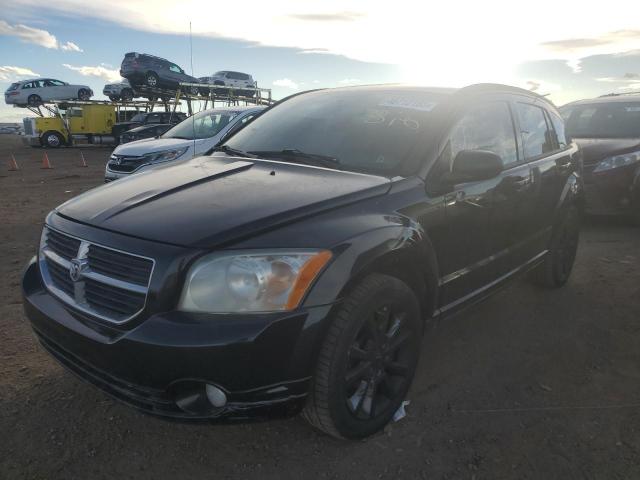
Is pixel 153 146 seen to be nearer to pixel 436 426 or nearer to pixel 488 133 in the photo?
pixel 488 133

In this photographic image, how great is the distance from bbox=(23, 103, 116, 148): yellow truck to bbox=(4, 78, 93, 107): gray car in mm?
4169

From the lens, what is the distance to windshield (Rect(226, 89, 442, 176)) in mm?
2830

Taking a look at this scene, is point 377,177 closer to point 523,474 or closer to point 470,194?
point 470,194

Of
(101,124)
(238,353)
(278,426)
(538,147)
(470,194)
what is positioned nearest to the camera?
(238,353)

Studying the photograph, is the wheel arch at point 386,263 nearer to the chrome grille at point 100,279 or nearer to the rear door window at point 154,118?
the chrome grille at point 100,279

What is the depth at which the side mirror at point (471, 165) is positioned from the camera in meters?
2.71

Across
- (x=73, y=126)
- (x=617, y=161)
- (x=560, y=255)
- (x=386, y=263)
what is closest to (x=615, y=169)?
(x=617, y=161)

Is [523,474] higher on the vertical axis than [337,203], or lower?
lower

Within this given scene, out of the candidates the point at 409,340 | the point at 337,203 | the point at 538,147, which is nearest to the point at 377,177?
the point at 337,203

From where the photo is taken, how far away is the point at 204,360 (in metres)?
1.87

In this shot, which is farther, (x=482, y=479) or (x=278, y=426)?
(x=278, y=426)

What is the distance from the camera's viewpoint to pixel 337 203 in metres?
2.29

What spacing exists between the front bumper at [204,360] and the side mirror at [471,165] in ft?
3.89

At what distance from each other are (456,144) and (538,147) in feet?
4.27
